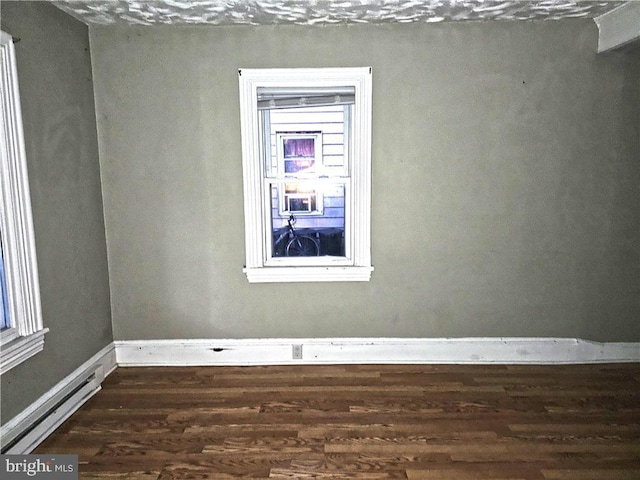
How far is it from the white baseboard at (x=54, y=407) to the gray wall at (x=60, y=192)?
0.04 metres

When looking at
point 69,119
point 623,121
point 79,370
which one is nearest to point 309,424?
point 79,370

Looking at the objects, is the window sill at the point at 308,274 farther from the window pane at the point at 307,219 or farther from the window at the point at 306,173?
the window pane at the point at 307,219

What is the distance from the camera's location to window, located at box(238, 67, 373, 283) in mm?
3109

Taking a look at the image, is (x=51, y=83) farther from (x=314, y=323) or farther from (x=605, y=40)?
(x=605, y=40)

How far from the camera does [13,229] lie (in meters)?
2.29

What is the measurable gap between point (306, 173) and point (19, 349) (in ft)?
6.79

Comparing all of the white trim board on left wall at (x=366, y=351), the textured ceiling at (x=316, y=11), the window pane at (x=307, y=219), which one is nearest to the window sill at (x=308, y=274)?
the window pane at (x=307, y=219)

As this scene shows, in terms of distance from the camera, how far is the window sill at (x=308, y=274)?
3275mm

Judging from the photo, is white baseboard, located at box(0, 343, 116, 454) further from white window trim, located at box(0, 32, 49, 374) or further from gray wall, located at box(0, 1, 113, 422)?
white window trim, located at box(0, 32, 49, 374)

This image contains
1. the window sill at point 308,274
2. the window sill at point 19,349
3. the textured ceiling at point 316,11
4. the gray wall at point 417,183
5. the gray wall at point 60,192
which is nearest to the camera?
the window sill at point 19,349

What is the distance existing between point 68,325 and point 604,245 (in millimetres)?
3758

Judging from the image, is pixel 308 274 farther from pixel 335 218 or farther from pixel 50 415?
pixel 50 415

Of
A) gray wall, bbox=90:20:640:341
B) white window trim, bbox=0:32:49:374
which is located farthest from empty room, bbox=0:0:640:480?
white window trim, bbox=0:32:49:374

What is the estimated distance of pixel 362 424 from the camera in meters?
2.56
